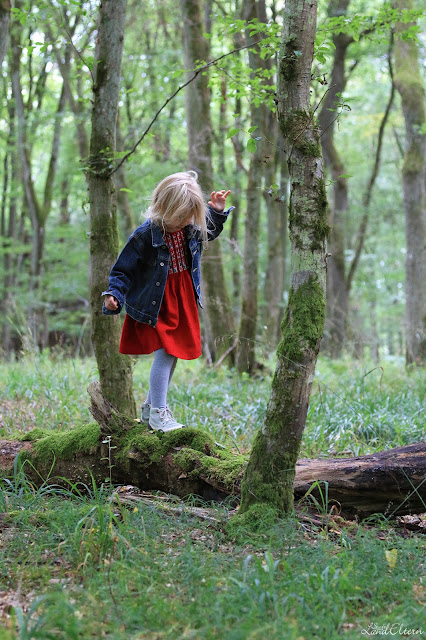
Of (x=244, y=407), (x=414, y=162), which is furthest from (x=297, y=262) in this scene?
(x=414, y=162)

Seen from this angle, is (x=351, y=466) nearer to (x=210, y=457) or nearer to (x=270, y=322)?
(x=210, y=457)

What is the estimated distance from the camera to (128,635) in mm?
2096

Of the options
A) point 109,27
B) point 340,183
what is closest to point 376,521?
point 109,27

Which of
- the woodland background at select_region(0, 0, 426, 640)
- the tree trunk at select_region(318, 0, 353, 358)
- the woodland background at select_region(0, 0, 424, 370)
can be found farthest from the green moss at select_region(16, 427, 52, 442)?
the tree trunk at select_region(318, 0, 353, 358)

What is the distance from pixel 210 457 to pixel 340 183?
11.7 metres

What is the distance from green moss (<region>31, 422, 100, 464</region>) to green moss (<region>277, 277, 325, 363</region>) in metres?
1.63

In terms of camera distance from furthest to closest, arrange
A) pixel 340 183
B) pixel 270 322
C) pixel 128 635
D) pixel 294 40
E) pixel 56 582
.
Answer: pixel 340 183, pixel 270 322, pixel 294 40, pixel 56 582, pixel 128 635

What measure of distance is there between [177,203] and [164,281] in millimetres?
573

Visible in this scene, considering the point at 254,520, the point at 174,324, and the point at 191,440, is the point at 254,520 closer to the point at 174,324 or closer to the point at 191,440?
the point at 191,440

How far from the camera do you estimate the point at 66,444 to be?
13.0 feet

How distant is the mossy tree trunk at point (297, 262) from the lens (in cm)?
303

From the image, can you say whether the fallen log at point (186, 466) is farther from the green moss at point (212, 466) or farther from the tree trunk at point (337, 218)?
the tree trunk at point (337, 218)

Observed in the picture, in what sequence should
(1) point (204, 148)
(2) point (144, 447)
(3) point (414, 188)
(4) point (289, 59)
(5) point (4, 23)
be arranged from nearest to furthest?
(4) point (289, 59) → (2) point (144, 447) → (5) point (4, 23) → (1) point (204, 148) → (3) point (414, 188)

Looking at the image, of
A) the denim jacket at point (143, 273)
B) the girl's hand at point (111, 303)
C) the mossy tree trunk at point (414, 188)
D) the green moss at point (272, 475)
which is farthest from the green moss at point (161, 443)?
the mossy tree trunk at point (414, 188)
